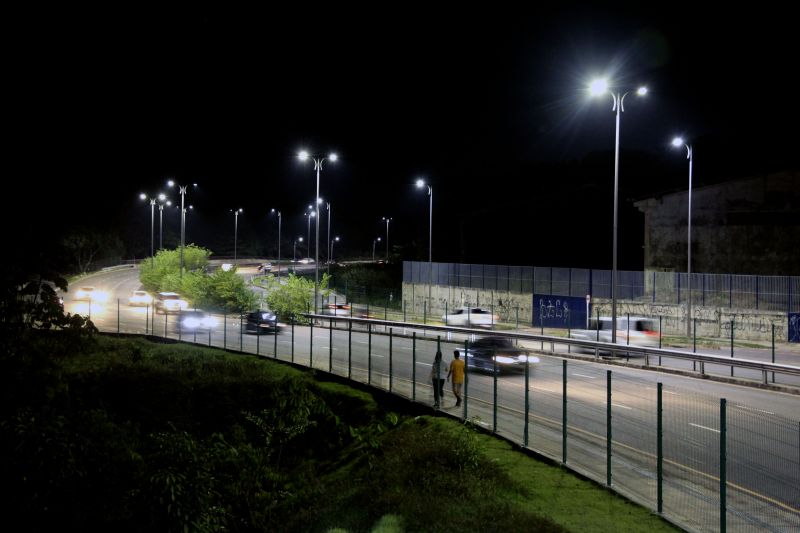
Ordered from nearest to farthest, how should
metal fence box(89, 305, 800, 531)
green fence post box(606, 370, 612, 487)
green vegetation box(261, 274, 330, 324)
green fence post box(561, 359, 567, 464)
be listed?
metal fence box(89, 305, 800, 531), green fence post box(606, 370, 612, 487), green fence post box(561, 359, 567, 464), green vegetation box(261, 274, 330, 324)

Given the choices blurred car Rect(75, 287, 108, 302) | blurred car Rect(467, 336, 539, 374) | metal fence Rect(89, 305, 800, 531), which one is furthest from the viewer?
blurred car Rect(75, 287, 108, 302)

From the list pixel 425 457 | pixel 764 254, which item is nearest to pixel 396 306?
pixel 764 254

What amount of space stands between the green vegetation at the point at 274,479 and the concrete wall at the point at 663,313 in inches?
915

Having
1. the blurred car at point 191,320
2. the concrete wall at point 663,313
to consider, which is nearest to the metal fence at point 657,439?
the concrete wall at point 663,313

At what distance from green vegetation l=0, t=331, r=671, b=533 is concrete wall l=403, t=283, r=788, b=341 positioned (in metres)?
23.2

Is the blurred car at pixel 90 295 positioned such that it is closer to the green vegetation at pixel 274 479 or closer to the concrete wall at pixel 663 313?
the concrete wall at pixel 663 313

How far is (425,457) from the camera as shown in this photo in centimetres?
1268

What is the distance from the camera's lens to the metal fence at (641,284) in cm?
3641

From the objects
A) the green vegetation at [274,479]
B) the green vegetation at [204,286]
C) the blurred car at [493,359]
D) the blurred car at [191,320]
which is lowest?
the green vegetation at [274,479]

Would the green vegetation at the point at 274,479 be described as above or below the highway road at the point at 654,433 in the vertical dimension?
below

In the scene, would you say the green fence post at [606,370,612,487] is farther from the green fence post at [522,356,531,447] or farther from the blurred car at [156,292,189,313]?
the blurred car at [156,292,189,313]

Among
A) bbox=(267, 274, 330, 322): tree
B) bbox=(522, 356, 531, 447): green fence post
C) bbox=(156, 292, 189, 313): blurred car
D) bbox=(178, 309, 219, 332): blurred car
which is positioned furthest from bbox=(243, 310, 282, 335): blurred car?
bbox=(522, 356, 531, 447): green fence post

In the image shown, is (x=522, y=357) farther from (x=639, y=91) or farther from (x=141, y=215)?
(x=141, y=215)

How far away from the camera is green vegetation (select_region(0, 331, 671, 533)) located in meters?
10.6
